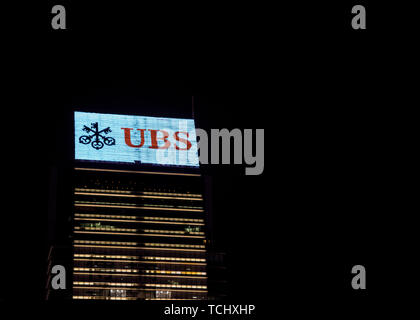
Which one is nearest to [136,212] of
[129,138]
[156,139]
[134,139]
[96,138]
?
[134,139]

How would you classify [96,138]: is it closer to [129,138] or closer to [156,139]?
[129,138]

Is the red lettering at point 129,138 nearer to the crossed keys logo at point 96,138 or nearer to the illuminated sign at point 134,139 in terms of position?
the illuminated sign at point 134,139

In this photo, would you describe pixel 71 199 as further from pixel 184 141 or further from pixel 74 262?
pixel 184 141

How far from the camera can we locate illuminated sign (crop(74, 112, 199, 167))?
150 meters

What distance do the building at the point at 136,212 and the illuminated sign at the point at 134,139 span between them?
24 cm

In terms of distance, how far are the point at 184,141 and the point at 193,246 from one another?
2735 cm

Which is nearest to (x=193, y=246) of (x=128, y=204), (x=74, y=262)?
(x=128, y=204)

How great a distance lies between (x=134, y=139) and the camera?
155 m

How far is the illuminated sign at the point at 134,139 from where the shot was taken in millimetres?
150375

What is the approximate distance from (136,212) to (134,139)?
1800 cm

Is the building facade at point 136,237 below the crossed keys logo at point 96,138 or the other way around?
below

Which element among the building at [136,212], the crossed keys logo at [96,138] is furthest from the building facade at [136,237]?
the crossed keys logo at [96,138]

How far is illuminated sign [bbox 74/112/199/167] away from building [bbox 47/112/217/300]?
0.24 metres
